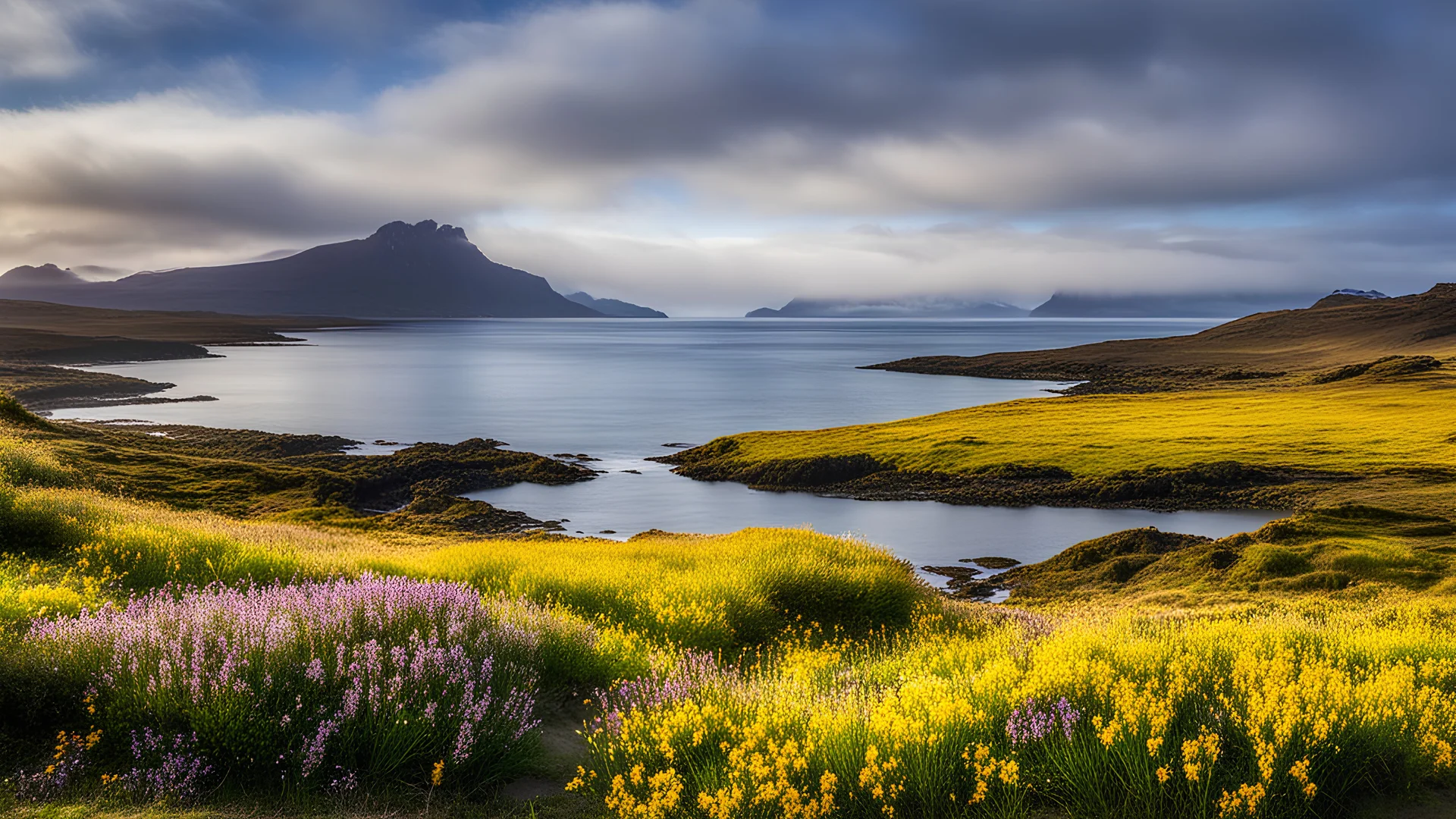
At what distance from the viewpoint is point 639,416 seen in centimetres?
10000

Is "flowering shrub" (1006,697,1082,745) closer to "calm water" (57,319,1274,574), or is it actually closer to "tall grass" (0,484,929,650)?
"tall grass" (0,484,929,650)

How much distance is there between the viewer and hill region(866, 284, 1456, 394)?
126 m

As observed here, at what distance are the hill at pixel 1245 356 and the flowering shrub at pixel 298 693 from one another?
120476mm

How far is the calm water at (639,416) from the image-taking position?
153ft

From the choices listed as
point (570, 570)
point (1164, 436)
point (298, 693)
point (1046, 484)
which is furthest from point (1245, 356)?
point (298, 693)

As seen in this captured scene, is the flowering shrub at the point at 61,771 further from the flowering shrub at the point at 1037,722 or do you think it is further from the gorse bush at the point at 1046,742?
the flowering shrub at the point at 1037,722

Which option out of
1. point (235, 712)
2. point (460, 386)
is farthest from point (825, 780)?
point (460, 386)

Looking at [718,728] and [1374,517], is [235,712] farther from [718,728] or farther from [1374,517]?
[1374,517]

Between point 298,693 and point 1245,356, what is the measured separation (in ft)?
614

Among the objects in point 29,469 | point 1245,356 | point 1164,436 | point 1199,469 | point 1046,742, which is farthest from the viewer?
point 1245,356

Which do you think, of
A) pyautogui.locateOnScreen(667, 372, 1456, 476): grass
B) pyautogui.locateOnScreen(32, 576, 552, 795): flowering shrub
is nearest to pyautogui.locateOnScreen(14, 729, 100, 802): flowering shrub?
pyautogui.locateOnScreen(32, 576, 552, 795): flowering shrub

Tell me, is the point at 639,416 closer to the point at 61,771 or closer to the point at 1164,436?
the point at 1164,436

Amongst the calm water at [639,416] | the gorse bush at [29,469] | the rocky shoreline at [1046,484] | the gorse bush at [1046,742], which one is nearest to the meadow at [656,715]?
the gorse bush at [1046,742]

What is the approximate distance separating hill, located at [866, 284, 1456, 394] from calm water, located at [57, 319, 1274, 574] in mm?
13340
